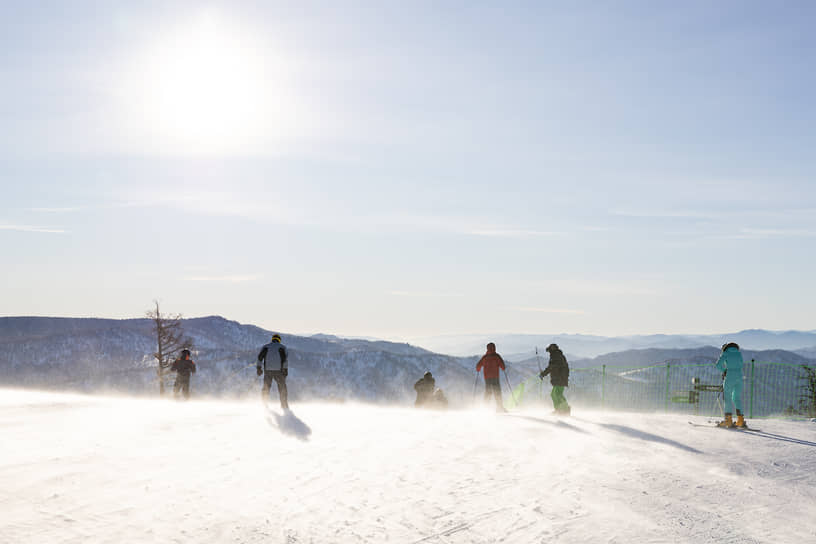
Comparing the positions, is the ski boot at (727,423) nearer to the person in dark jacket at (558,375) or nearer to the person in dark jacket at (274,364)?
the person in dark jacket at (558,375)

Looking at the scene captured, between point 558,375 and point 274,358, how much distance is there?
7526 millimetres

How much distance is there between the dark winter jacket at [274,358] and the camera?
17.1 meters

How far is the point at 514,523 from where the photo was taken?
7.41m

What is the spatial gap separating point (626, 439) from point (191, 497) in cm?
875

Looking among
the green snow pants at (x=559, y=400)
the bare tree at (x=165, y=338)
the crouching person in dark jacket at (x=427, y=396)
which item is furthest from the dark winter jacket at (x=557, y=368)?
the bare tree at (x=165, y=338)

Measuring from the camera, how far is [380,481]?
8.91 m

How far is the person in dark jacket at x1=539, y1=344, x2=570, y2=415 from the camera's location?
17.4 metres

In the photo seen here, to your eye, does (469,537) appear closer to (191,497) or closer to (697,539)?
(697,539)

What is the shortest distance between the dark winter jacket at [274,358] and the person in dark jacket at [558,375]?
22.0 feet

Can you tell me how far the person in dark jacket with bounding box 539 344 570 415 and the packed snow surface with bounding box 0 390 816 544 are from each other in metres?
3.07

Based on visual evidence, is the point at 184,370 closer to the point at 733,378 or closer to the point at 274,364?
the point at 274,364

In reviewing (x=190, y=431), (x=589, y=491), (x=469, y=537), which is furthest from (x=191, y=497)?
(x=589, y=491)

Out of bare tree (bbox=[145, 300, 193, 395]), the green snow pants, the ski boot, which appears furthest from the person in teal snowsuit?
bare tree (bbox=[145, 300, 193, 395])

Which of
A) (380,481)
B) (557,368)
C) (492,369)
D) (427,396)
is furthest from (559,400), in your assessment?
(380,481)
